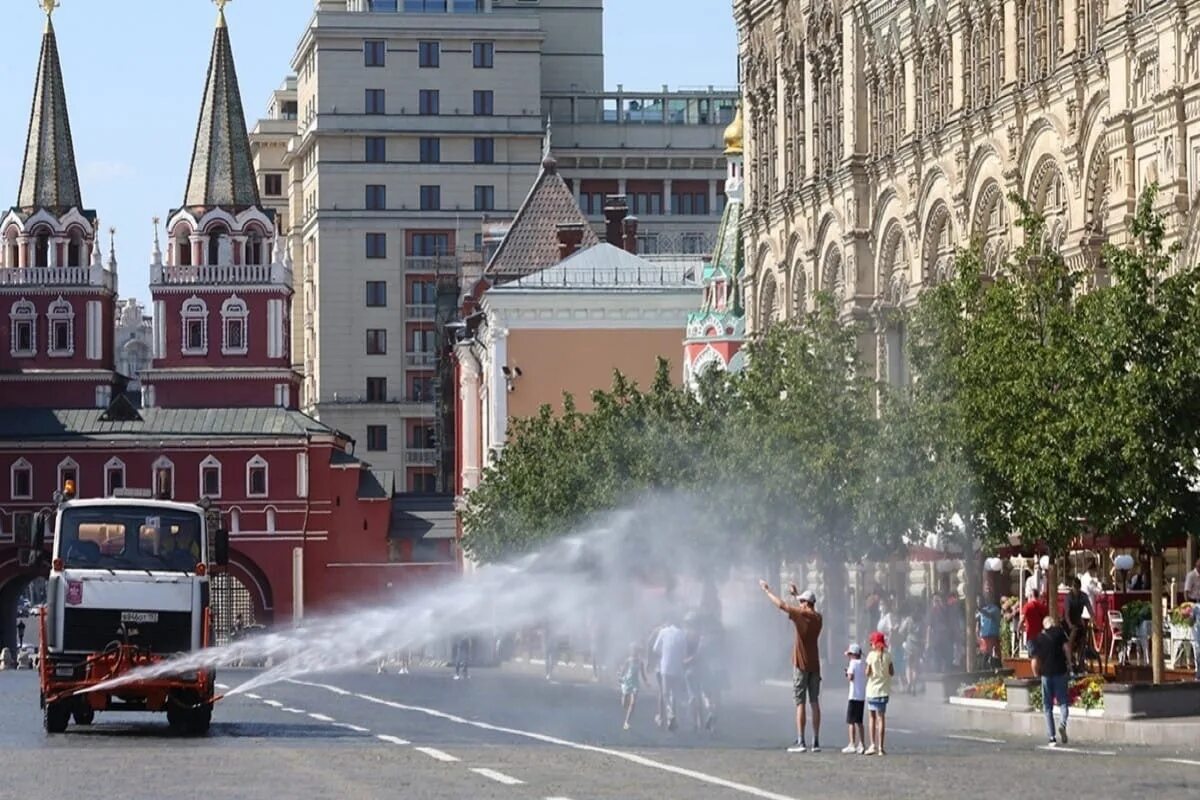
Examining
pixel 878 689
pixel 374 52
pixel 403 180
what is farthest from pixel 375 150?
pixel 878 689

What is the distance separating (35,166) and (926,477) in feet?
372

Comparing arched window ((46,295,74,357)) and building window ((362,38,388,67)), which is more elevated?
building window ((362,38,388,67))

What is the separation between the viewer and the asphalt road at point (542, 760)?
93.2ft

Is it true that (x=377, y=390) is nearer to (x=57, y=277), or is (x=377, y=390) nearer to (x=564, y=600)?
(x=57, y=277)

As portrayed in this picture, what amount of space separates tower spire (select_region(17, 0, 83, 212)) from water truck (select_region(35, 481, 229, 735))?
115392 millimetres

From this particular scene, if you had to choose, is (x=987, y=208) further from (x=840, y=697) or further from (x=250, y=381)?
(x=250, y=381)

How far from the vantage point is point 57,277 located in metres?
154

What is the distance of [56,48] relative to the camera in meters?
156

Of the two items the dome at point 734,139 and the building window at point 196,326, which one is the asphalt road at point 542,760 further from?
the building window at point 196,326

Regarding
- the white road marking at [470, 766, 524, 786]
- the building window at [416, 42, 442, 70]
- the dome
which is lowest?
the white road marking at [470, 766, 524, 786]

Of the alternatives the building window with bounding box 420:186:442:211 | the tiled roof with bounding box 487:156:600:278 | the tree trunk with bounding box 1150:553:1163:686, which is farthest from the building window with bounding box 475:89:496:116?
the tree trunk with bounding box 1150:553:1163:686

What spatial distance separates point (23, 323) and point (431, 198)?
29822 millimetres

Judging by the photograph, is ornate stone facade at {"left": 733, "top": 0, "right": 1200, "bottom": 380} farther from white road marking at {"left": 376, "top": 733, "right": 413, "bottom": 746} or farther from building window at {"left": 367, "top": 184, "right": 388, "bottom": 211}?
building window at {"left": 367, "top": 184, "right": 388, "bottom": 211}

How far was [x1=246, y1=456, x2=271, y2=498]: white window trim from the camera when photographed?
5822 inches
